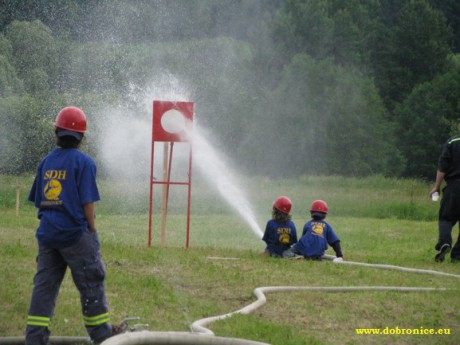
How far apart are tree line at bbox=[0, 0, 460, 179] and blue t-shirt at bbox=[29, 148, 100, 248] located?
107 feet

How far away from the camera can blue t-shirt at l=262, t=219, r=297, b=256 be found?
11203 millimetres

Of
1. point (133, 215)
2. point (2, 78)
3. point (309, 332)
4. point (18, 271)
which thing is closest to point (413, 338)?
point (309, 332)

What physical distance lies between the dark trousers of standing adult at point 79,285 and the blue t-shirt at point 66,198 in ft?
0.29

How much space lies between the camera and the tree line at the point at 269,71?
4922 centimetres

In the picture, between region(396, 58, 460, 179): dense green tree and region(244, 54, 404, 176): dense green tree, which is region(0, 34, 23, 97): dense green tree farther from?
region(396, 58, 460, 179): dense green tree

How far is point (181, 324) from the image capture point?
22.2 ft

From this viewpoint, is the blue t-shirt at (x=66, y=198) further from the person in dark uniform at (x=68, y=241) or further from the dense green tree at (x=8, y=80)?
the dense green tree at (x=8, y=80)

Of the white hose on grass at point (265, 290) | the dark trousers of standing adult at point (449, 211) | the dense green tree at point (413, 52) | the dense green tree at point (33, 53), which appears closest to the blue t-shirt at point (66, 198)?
the white hose on grass at point (265, 290)

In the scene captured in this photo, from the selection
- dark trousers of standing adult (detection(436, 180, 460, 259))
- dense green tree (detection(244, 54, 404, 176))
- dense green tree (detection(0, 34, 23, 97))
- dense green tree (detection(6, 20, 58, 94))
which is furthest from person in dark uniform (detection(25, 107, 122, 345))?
dense green tree (detection(244, 54, 404, 176))

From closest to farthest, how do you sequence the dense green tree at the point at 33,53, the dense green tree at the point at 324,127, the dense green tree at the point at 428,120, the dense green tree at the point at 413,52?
1. the dense green tree at the point at 33,53
2. the dense green tree at the point at 428,120
3. the dense green tree at the point at 324,127
4. the dense green tree at the point at 413,52

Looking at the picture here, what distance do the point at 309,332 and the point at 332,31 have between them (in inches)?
2489

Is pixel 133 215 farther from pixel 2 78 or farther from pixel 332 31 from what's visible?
pixel 332 31

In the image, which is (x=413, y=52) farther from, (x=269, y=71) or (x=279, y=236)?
(x=279, y=236)

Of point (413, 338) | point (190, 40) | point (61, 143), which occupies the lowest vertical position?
point (413, 338)
